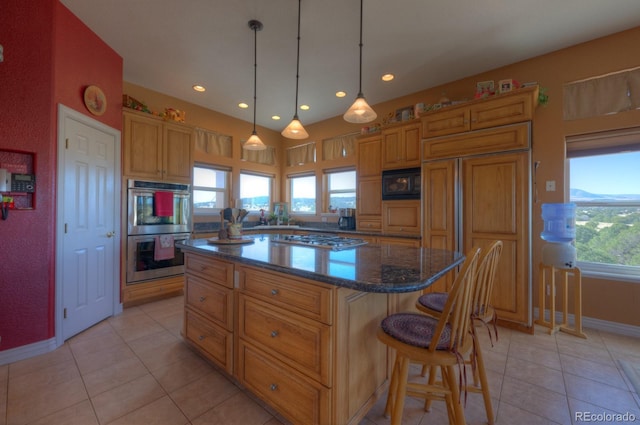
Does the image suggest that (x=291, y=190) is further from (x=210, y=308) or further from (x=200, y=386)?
(x=200, y=386)

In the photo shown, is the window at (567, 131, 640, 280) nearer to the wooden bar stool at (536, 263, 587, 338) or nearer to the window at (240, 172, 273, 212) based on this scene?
the wooden bar stool at (536, 263, 587, 338)

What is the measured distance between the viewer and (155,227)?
3.29m

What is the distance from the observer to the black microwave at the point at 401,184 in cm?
337

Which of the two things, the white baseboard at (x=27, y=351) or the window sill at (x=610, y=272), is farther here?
the window sill at (x=610, y=272)

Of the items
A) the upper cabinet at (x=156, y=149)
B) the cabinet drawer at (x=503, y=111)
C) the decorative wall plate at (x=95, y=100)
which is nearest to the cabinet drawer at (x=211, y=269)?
the upper cabinet at (x=156, y=149)

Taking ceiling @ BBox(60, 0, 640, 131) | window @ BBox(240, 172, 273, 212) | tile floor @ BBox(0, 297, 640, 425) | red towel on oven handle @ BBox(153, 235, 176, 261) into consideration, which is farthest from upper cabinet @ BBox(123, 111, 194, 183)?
tile floor @ BBox(0, 297, 640, 425)

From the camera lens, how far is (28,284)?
2.08 m

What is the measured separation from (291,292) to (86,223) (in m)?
2.54

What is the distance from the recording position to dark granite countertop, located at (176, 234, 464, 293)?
1033mm

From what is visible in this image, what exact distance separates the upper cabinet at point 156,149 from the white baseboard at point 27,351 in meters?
1.82

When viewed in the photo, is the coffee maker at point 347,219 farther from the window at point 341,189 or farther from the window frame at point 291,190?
the window frame at point 291,190

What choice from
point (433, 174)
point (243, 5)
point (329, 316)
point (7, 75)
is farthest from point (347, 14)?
point (7, 75)

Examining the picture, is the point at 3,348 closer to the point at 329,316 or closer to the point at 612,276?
the point at 329,316

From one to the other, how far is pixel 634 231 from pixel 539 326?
131 centimetres
